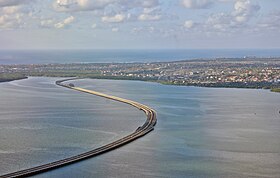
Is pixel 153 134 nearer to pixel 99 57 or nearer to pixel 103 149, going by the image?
pixel 103 149

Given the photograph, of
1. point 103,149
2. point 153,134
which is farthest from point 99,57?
point 103,149

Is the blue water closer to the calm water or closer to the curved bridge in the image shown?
the calm water

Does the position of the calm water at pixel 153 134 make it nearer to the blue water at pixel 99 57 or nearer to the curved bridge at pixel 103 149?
the curved bridge at pixel 103 149

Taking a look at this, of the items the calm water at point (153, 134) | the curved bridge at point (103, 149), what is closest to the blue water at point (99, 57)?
the calm water at point (153, 134)

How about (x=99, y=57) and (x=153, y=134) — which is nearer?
(x=153, y=134)

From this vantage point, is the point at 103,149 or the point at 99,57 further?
the point at 99,57

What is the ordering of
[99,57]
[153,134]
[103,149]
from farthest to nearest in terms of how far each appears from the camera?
[99,57] → [153,134] → [103,149]

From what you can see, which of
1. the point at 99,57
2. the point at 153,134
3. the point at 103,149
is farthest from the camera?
the point at 99,57

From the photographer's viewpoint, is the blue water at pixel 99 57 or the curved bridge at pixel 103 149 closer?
the curved bridge at pixel 103 149
